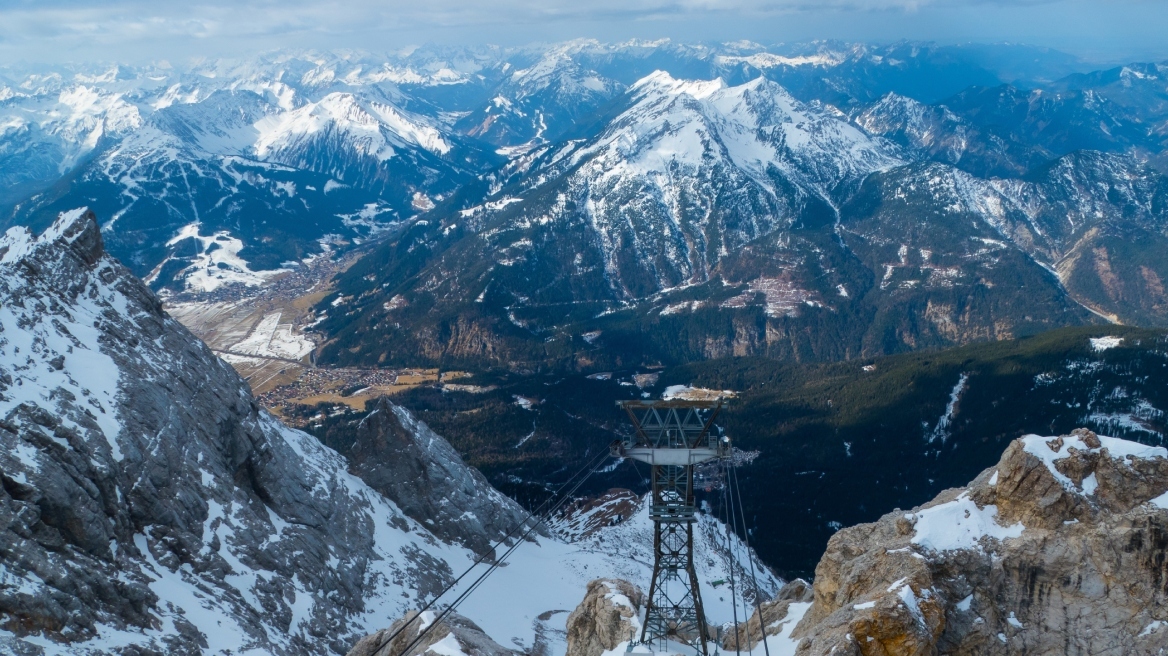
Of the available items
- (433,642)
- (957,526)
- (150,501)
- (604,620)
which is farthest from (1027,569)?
(150,501)

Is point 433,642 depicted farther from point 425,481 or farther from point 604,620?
point 425,481

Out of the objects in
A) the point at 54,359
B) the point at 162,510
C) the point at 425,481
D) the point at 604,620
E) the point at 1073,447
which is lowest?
the point at 425,481

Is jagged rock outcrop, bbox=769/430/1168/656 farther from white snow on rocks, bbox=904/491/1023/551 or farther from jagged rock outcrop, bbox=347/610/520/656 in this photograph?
jagged rock outcrop, bbox=347/610/520/656

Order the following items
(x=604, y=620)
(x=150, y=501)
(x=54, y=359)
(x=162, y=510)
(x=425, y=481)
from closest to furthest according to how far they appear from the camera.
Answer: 1. (x=604, y=620)
2. (x=150, y=501)
3. (x=162, y=510)
4. (x=54, y=359)
5. (x=425, y=481)

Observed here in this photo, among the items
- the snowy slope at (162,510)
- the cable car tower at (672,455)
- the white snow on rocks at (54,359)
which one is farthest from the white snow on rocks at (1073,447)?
the white snow on rocks at (54,359)

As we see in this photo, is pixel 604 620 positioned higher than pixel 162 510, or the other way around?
pixel 162 510

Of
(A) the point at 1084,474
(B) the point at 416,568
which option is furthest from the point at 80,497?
(A) the point at 1084,474

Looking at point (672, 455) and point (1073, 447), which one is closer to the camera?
point (672, 455)
